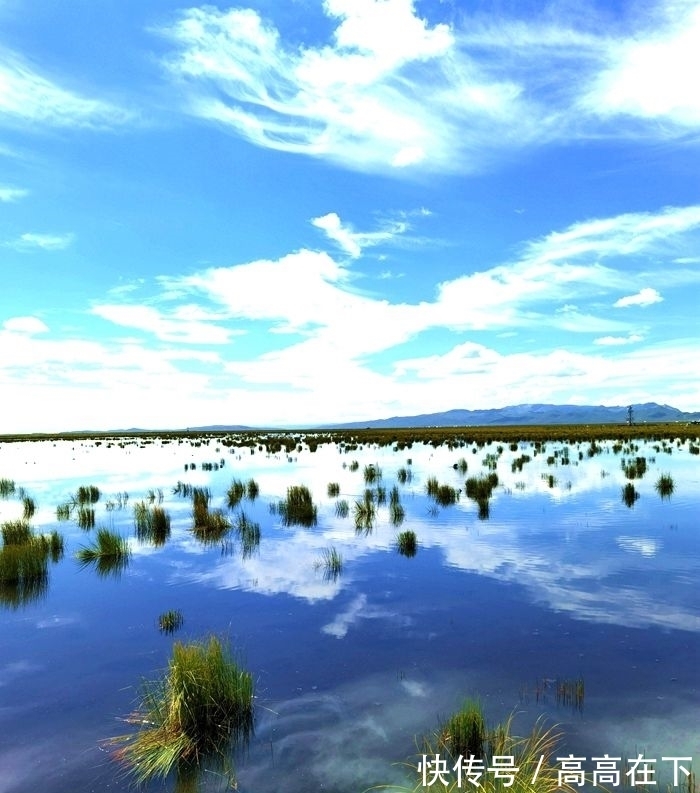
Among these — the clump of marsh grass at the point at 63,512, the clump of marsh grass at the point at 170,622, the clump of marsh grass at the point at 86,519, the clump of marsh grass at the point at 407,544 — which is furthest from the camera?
the clump of marsh grass at the point at 63,512

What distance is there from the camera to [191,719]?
232 inches

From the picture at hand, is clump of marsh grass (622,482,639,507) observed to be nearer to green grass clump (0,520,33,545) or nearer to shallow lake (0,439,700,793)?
shallow lake (0,439,700,793)

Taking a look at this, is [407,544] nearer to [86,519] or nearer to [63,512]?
[86,519]

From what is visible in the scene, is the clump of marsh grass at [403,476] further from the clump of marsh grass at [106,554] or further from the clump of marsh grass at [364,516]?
→ the clump of marsh grass at [106,554]

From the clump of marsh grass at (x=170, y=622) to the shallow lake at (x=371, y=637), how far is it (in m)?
0.14

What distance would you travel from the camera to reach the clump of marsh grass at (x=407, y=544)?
1368 centimetres

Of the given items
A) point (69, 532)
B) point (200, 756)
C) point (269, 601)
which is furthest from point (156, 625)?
point (69, 532)

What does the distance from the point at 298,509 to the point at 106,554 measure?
266 inches

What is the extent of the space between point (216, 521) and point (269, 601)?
7.35 metres

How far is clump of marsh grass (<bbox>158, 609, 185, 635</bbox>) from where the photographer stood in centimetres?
912

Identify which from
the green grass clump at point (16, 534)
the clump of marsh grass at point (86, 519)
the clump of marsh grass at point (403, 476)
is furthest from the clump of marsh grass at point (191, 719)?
the clump of marsh grass at point (403, 476)

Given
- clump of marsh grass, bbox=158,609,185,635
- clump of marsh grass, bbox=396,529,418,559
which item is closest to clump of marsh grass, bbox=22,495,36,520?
clump of marsh grass, bbox=158,609,185,635

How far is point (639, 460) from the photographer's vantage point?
3422 centimetres

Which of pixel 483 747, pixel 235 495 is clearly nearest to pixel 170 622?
pixel 483 747
